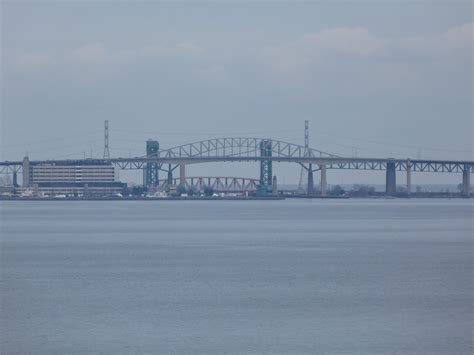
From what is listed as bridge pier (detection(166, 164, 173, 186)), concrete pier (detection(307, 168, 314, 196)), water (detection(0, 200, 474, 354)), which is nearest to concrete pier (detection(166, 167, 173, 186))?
bridge pier (detection(166, 164, 173, 186))

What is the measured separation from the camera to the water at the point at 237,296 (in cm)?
1798

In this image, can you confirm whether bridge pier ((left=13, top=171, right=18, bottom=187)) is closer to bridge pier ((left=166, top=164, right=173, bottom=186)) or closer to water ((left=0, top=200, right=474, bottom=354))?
bridge pier ((left=166, top=164, right=173, bottom=186))

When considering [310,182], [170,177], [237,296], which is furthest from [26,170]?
[237,296]

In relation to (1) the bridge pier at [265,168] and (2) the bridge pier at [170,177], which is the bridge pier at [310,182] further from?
(2) the bridge pier at [170,177]

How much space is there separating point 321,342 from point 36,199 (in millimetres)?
98651

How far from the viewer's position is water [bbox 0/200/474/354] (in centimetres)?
1798

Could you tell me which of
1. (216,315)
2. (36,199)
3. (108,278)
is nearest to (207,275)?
(108,278)

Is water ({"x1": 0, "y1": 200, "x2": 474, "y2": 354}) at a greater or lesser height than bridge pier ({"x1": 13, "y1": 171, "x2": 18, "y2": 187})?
lesser

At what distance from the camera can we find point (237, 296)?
23.1 meters

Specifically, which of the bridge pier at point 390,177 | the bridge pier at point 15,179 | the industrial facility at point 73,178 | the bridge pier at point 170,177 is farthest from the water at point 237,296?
the bridge pier at point 15,179

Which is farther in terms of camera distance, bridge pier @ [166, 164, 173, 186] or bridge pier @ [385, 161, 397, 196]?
bridge pier @ [166, 164, 173, 186]

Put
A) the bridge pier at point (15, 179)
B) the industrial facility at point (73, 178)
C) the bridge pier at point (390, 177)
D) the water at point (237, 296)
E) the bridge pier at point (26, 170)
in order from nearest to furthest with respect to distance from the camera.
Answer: the water at point (237, 296) < the bridge pier at point (390, 177) < the bridge pier at point (26, 170) < the industrial facility at point (73, 178) < the bridge pier at point (15, 179)

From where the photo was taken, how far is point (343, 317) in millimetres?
20234

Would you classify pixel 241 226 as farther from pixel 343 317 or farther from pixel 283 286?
pixel 343 317
